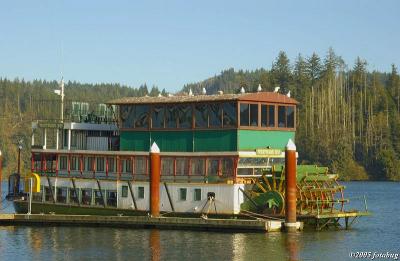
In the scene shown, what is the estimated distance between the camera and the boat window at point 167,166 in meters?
52.1

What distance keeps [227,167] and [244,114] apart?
320 centimetres

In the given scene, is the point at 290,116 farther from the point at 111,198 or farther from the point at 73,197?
the point at 73,197

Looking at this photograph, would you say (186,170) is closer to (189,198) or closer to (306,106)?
(189,198)

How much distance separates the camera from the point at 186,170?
51.6 meters

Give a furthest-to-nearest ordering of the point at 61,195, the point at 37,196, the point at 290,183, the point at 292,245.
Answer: the point at 37,196 < the point at 61,195 < the point at 290,183 < the point at 292,245

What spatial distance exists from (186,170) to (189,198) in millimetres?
1828

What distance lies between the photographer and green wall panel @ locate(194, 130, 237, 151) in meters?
49.8

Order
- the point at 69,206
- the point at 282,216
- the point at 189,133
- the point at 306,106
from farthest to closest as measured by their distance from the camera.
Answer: the point at 306,106 → the point at 69,206 → the point at 189,133 → the point at 282,216

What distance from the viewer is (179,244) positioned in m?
44.6

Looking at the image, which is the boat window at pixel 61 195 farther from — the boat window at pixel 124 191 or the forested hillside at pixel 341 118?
the forested hillside at pixel 341 118

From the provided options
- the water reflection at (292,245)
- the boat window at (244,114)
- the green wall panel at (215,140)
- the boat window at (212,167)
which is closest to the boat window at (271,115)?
the boat window at (244,114)

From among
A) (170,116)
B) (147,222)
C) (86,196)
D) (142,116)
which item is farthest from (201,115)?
(86,196)

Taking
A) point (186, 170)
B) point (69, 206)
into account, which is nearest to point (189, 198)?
point (186, 170)

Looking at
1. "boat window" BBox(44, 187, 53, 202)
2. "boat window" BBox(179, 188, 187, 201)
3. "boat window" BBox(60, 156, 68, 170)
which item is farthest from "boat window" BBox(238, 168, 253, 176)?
"boat window" BBox(44, 187, 53, 202)
